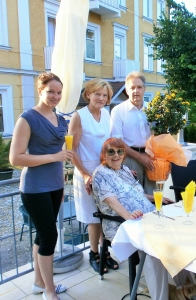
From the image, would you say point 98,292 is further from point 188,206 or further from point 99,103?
point 99,103

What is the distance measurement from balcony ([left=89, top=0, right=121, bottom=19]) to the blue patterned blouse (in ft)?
33.7

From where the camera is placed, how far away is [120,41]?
1330 centimetres

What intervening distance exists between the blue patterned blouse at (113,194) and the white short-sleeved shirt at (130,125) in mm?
549

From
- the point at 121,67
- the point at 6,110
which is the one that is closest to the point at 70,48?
the point at 6,110

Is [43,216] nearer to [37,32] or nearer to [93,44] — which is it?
[37,32]

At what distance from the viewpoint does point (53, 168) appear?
2.07 m

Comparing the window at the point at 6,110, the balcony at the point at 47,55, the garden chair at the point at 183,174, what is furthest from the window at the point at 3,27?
the garden chair at the point at 183,174

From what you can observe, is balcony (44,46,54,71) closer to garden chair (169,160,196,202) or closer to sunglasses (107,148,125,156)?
garden chair (169,160,196,202)

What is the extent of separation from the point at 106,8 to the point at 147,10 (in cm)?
415

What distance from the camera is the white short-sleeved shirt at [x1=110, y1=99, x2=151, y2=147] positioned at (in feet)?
9.17

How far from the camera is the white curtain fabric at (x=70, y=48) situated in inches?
100

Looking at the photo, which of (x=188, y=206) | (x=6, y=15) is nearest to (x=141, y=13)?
(x=6, y=15)

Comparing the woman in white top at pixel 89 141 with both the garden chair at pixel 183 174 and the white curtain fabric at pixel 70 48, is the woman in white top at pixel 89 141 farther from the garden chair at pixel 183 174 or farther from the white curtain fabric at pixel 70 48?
the garden chair at pixel 183 174

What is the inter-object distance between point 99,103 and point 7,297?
5.91 feet
